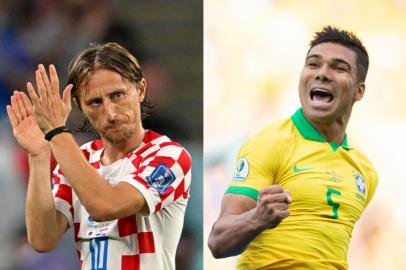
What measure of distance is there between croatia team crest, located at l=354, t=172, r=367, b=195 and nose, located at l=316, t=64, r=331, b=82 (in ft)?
1.09

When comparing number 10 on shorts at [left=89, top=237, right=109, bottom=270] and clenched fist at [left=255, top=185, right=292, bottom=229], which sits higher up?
clenched fist at [left=255, top=185, right=292, bottom=229]

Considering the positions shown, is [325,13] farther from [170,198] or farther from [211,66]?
[170,198]

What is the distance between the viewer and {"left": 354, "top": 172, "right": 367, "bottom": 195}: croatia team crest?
2.58m

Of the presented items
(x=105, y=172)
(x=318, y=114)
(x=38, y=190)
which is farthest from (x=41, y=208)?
(x=318, y=114)

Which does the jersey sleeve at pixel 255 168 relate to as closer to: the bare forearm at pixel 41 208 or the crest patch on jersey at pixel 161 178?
the crest patch on jersey at pixel 161 178

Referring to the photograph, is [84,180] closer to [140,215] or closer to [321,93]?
[140,215]

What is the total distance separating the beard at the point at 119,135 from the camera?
2.64 metres

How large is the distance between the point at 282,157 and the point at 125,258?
1.98 feet

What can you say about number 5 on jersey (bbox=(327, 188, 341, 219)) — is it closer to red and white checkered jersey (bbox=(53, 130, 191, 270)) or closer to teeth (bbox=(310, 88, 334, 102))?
teeth (bbox=(310, 88, 334, 102))

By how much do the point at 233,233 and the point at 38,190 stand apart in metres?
0.74

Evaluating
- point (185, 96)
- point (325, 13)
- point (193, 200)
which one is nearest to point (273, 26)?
point (325, 13)

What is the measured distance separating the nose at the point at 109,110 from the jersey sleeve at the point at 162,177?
0.62ft

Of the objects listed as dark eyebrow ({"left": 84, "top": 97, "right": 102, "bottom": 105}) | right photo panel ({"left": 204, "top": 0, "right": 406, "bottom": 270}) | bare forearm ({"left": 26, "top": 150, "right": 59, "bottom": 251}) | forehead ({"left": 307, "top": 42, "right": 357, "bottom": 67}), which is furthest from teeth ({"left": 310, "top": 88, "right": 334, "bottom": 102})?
right photo panel ({"left": 204, "top": 0, "right": 406, "bottom": 270})

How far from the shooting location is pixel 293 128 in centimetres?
256
